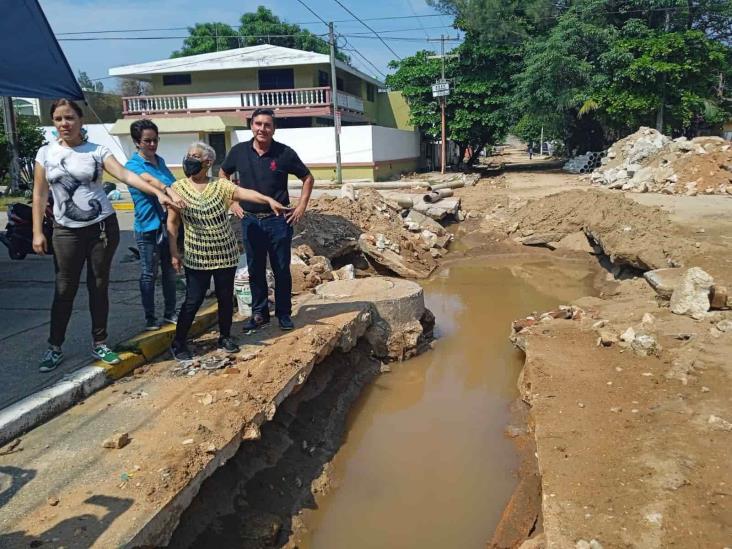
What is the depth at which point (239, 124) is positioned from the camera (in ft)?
78.9

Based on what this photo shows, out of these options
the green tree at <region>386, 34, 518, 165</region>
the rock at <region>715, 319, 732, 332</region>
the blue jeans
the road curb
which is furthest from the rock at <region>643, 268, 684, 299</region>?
the green tree at <region>386, 34, 518, 165</region>

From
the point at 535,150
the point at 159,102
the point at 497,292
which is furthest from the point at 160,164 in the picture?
the point at 535,150

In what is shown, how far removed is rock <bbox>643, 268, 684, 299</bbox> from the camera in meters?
6.89

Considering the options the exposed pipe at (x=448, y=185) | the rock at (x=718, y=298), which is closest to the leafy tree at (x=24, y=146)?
the exposed pipe at (x=448, y=185)

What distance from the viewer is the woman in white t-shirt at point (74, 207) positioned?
3812 mm

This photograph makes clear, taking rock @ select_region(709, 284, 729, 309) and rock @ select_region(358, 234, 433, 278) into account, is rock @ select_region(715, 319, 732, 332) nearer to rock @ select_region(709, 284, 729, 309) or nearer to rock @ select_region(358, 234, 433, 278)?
rock @ select_region(709, 284, 729, 309)

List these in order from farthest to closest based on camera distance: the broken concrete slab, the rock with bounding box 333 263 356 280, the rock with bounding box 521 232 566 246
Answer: the rock with bounding box 521 232 566 246, the rock with bounding box 333 263 356 280, the broken concrete slab

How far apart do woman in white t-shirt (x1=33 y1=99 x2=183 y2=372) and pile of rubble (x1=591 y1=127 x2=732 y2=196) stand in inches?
590

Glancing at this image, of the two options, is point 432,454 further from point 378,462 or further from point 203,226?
point 203,226

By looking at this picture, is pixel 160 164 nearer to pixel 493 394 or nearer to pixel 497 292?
pixel 493 394

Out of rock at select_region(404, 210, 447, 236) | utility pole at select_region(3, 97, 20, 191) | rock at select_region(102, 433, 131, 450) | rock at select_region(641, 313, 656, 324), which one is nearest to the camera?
rock at select_region(102, 433, 131, 450)

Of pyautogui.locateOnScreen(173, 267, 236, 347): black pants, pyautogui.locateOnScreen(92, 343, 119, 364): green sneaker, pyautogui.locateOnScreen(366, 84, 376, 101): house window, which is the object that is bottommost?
pyautogui.locateOnScreen(92, 343, 119, 364): green sneaker

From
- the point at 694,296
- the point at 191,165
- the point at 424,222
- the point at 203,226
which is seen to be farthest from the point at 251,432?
the point at 424,222

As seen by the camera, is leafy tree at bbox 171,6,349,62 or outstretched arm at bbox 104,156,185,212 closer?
outstretched arm at bbox 104,156,185,212
